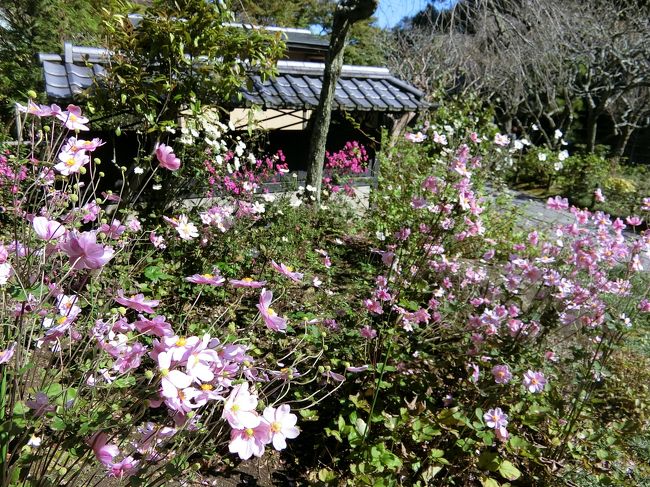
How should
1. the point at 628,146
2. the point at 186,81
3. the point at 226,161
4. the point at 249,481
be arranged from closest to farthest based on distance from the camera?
the point at 249,481 < the point at 186,81 < the point at 226,161 < the point at 628,146

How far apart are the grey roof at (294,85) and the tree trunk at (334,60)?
0.22 metres

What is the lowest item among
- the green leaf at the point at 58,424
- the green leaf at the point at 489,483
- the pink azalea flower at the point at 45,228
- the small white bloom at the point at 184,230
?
the green leaf at the point at 489,483

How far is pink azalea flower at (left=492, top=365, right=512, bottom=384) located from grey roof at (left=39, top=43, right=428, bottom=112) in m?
2.60

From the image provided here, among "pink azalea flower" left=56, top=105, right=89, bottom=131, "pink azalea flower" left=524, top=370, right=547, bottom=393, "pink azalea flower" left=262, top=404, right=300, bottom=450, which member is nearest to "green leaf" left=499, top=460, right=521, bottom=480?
"pink azalea flower" left=524, top=370, right=547, bottom=393

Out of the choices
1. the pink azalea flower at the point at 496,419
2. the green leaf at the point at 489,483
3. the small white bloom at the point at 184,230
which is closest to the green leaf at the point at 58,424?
the small white bloom at the point at 184,230

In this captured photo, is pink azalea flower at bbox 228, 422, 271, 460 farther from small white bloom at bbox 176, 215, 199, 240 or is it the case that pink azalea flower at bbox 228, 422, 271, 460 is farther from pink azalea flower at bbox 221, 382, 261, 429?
small white bloom at bbox 176, 215, 199, 240

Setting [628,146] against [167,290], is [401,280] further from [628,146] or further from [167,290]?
[628,146]

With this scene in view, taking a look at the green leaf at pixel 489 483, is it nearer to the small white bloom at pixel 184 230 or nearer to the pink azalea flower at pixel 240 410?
the pink azalea flower at pixel 240 410

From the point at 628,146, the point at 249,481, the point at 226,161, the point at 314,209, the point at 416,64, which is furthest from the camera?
the point at 628,146

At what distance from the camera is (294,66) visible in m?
4.77

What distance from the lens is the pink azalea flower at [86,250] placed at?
85 centimetres

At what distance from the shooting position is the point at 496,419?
181 cm

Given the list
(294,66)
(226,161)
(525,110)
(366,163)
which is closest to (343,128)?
(366,163)

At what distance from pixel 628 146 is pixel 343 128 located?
1329cm
